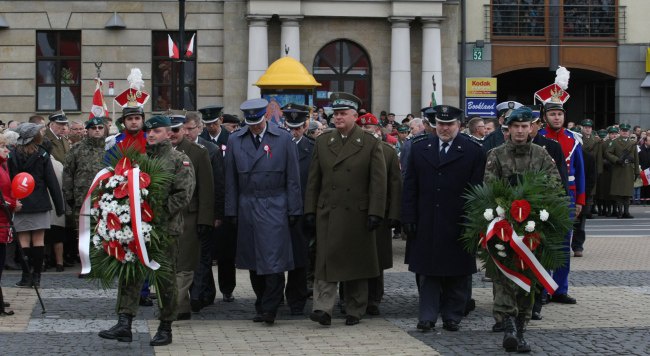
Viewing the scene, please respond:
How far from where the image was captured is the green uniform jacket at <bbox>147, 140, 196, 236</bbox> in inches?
439

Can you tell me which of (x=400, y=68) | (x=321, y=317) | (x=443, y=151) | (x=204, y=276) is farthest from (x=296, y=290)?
(x=400, y=68)

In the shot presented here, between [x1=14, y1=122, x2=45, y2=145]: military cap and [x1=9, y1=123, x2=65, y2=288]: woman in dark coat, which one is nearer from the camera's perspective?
[x1=9, y1=123, x2=65, y2=288]: woman in dark coat

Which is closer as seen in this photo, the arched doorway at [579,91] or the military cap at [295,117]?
the military cap at [295,117]

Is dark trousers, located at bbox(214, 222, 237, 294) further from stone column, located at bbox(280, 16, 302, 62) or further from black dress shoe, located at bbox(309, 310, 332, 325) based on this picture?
stone column, located at bbox(280, 16, 302, 62)

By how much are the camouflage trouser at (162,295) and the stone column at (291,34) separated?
2322 cm

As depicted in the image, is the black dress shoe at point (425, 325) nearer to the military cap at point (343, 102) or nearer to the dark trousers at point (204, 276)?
the military cap at point (343, 102)

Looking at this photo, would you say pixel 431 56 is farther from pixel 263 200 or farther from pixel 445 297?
pixel 445 297

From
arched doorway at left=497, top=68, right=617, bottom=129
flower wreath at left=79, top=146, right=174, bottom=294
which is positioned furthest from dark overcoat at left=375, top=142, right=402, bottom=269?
arched doorway at left=497, top=68, right=617, bottom=129

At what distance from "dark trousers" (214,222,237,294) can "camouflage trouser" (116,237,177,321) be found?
8.08 feet

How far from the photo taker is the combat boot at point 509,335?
10727 mm

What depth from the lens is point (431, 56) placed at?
3478 cm

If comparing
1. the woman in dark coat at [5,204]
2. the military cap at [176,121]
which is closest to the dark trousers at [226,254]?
the military cap at [176,121]

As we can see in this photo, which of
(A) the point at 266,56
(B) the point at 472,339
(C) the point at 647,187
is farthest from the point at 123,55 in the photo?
(B) the point at 472,339

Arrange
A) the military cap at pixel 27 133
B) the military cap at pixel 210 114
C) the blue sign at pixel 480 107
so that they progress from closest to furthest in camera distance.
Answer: the military cap at pixel 210 114 < the military cap at pixel 27 133 < the blue sign at pixel 480 107
